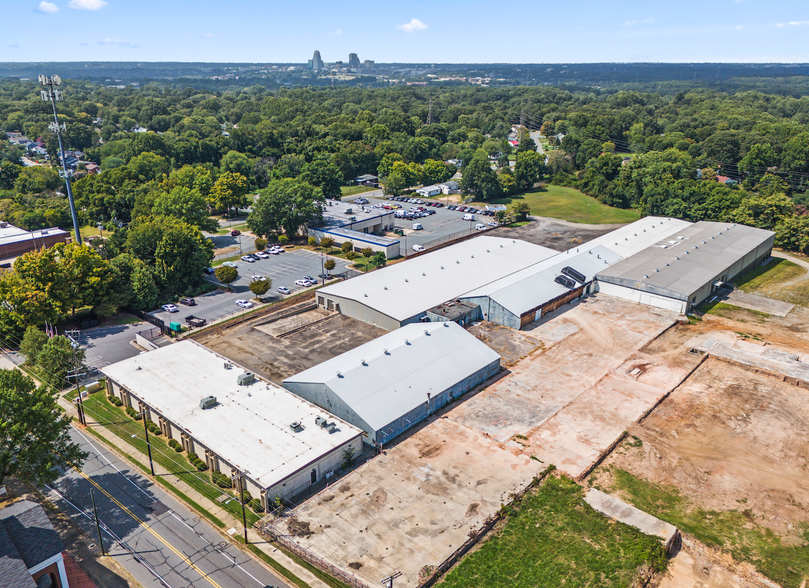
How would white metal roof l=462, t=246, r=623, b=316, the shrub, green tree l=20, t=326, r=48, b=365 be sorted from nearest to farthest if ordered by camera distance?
the shrub < green tree l=20, t=326, r=48, b=365 < white metal roof l=462, t=246, r=623, b=316

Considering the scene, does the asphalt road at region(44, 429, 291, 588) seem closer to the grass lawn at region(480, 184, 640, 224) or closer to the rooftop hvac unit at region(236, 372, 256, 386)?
the rooftop hvac unit at region(236, 372, 256, 386)

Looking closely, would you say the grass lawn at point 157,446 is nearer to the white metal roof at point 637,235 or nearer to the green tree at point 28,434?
the green tree at point 28,434

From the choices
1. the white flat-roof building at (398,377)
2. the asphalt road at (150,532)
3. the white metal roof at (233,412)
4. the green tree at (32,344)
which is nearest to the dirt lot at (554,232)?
the white flat-roof building at (398,377)

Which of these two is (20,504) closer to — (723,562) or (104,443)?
(104,443)

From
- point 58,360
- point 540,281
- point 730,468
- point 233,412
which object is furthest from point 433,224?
point 730,468

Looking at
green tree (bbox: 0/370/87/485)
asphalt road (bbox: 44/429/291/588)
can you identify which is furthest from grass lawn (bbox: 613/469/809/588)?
green tree (bbox: 0/370/87/485)

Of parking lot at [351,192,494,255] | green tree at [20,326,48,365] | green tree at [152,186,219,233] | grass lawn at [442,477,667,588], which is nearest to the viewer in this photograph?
grass lawn at [442,477,667,588]
